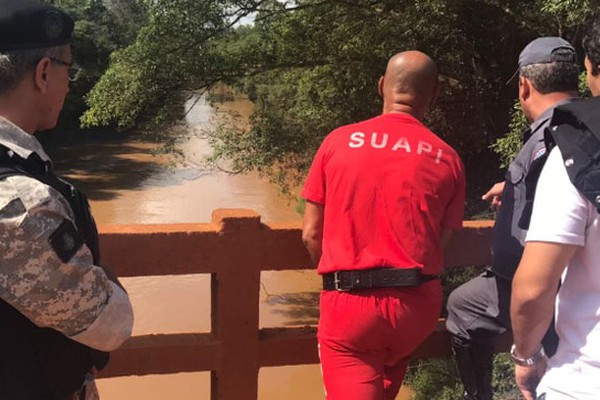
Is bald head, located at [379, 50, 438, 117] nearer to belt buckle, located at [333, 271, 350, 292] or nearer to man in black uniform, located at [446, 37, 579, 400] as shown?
man in black uniform, located at [446, 37, 579, 400]

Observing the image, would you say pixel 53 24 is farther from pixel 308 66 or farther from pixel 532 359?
pixel 308 66

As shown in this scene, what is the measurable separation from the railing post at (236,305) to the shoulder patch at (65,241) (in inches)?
51.4

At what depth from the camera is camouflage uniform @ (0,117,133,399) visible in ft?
4.46

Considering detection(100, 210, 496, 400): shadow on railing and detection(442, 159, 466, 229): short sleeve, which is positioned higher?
detection(442, 159, 466, 229): short sleeve

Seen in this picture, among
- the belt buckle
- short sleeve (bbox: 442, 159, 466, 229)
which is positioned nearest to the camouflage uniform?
the belt buckle

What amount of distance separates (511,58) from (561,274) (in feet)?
33.6

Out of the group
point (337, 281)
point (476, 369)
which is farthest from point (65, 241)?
point (476, 369)

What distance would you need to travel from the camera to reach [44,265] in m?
1.40

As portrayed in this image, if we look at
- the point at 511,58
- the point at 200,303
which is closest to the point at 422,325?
the point at 511,58

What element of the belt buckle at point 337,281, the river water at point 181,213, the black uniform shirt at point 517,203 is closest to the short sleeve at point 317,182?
the belt buckle at point 337,281

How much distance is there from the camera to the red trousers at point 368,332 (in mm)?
2201

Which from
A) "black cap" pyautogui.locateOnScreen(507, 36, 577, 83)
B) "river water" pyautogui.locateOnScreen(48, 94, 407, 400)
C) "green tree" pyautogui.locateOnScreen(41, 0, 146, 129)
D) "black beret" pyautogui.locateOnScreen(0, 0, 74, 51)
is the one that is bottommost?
"river water" pyautogui.locateOnScreen(48, 94, 407, 400)

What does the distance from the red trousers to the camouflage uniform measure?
2.98 ft

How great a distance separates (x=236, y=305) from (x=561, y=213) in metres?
1.64
